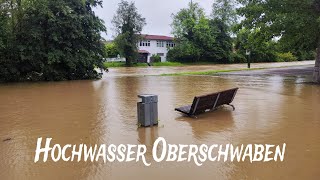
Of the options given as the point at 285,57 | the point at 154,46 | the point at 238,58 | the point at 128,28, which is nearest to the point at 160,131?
the point at 128,28

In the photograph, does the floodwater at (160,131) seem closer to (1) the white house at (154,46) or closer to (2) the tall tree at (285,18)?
(2) the tall tree at (285,18)

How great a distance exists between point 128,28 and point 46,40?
33.9 metres

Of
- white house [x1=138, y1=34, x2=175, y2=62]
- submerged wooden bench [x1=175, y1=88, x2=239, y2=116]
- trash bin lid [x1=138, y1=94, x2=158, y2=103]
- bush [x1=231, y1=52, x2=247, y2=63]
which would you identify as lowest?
submerged wooden bench [x1=175, y1=88, x2=239, y2=116]

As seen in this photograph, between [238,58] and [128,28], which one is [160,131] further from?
[238,58]

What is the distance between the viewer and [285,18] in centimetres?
1945

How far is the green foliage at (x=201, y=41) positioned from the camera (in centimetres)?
6588

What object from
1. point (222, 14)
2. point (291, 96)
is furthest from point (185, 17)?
point (291, 96)

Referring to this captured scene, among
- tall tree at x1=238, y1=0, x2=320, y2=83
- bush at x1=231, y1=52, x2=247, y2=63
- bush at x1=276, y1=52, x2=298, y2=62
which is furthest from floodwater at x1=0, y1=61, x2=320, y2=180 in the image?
bush at x1=276, y1=52, x2=298, y2=62

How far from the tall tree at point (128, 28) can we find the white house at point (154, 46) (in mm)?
11945

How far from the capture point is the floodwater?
602 cm

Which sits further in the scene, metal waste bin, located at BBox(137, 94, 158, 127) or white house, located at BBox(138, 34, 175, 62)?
white house, located at BBox(138, 34, 175, 62)

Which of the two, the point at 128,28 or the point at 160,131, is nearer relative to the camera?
the point at 160,131

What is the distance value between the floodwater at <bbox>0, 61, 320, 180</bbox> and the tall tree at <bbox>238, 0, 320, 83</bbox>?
5.07 meters

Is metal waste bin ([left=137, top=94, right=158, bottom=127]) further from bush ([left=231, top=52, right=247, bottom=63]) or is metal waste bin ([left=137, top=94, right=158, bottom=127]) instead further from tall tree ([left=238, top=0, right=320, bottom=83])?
bush ([left=231, top=52, right=247, bottom=63])
